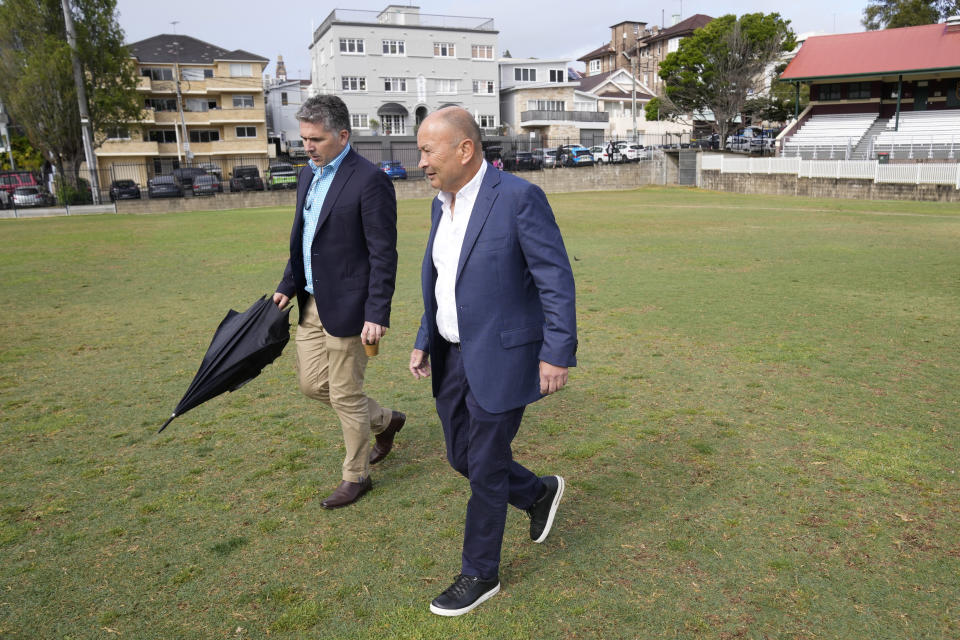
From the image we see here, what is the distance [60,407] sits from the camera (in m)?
5.56

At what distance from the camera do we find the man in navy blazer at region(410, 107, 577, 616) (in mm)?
2711

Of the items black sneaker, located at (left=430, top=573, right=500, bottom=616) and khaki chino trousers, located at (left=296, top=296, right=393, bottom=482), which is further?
khaki chino trousers, located at (left=296, top=296, right=393, bottom=482)

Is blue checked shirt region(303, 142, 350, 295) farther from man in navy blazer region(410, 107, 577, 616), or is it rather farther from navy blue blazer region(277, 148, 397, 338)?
man in navy blazer region(410, 107, 577, 616)

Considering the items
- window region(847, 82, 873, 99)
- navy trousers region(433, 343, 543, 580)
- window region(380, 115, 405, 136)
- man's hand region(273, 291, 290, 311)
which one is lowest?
navy trousers region(433, 343, 543, 580)

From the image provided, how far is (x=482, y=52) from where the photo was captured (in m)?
63.9

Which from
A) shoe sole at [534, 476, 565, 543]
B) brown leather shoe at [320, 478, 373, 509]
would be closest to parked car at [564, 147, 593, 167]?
brown leather shoe at [320, 478, 373, 509]

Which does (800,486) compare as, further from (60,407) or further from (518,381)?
(60,407)

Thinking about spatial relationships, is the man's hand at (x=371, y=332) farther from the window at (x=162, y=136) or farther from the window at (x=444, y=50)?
the window at (x=444, y=50)

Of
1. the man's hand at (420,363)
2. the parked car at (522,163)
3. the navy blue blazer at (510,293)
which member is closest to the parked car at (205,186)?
the parked car at (522,163)

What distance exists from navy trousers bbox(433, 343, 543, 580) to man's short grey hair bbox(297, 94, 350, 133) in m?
1.45

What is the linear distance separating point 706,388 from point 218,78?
6116 centimetres

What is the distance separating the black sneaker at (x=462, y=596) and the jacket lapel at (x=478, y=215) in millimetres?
1285

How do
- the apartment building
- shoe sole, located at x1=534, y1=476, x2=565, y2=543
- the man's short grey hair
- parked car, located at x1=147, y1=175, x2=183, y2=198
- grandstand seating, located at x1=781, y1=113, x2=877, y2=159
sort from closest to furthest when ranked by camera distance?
shoe sole, located at x1=534, y1=476, x2=565, y2=543
the man's short grey hair
parked car, located at x1=147, y1=175, x2=183, y2=198
grandstand seating, located at x1=781, y1=113, x2=877, y2=159
the apartment building

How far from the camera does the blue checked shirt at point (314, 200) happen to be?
3.79m
